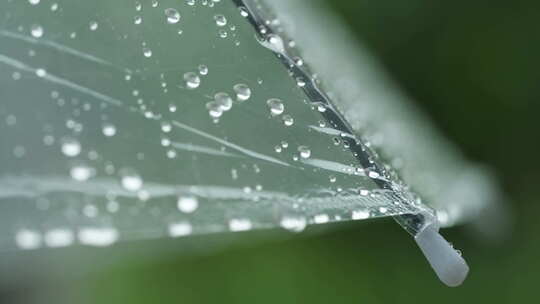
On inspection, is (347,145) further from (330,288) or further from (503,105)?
(503,105)

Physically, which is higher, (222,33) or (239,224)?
(222,33)

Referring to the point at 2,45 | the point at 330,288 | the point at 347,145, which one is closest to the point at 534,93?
the point at 330,288

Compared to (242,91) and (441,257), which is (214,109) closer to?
(242,91)

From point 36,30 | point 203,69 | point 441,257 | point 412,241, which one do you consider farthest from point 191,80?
point 412,241

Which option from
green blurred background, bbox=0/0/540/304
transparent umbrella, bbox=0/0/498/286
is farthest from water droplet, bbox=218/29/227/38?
green blurred background, bbox=0/0/540/304

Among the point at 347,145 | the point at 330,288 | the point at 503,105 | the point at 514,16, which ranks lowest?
the point at 347,145

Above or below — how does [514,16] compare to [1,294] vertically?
above

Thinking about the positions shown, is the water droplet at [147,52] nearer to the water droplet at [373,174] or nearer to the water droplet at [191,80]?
the water droplet at [191,80]
